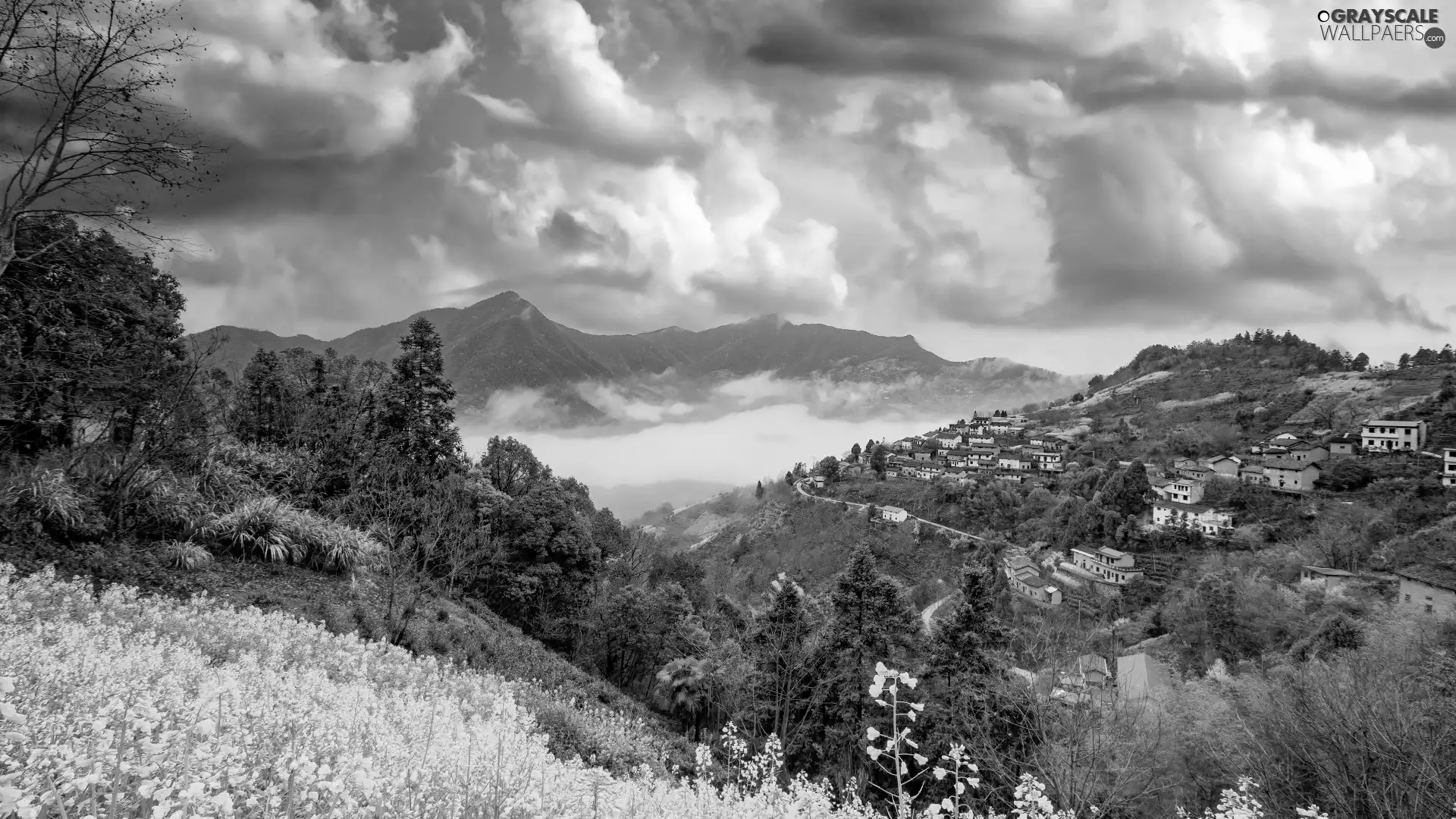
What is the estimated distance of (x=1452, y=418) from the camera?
6225 centimetres

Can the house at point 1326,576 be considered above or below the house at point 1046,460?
below

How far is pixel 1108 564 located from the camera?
5394cm

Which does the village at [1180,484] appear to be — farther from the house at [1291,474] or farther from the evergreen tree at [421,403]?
the evergreen tree at [421,403]

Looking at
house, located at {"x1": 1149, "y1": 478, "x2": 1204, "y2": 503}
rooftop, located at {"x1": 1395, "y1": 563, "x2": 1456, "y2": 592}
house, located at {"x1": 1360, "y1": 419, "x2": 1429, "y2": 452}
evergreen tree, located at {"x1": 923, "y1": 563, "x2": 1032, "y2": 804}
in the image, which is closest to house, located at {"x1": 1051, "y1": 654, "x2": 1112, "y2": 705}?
evergreen tree, located at {"x1": 923, "y1": 563, "x2": 1032, "y2": 804}

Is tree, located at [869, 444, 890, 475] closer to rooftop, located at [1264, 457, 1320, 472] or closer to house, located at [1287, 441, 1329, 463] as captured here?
rooftop, located at [1264, 457, 1320, 472]

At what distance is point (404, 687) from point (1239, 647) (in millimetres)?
39869

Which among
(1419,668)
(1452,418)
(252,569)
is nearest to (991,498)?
(1452,418)

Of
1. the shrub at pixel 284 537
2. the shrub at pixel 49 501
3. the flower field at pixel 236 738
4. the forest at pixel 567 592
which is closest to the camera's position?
the flower field at pixel 236 738

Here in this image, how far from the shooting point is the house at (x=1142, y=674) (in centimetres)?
2583

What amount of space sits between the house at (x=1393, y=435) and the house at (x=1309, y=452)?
4.07 metres

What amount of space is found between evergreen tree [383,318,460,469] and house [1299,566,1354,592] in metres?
46.5

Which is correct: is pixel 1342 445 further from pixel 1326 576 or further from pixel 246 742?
pixel 246 742

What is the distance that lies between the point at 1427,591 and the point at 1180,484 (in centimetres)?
3869

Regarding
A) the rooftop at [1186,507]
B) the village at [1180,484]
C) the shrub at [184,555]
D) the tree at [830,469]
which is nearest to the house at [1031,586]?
the village at [1180,484]
